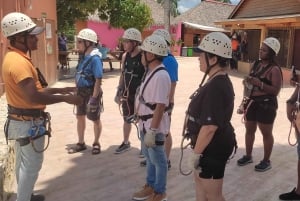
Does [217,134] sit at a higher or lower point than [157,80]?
lower

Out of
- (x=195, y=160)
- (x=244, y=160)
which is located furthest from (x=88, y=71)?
(x=195, y=160)

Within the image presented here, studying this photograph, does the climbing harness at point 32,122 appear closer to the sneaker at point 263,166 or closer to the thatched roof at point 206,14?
the sneaker at point 263,166

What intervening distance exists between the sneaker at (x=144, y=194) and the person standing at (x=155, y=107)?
162 millimetres

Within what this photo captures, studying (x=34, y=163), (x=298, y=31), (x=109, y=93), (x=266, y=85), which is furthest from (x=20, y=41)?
(x=298, y=31)

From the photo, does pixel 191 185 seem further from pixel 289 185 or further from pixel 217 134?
pixel 217 134

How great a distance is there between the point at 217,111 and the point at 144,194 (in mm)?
1859

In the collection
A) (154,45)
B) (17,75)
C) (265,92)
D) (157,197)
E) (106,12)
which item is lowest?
(157,197)

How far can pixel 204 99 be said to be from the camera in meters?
2.84

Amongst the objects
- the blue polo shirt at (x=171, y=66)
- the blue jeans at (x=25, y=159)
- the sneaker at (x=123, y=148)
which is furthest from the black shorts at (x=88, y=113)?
the blue jeans at (x=25, y=159)

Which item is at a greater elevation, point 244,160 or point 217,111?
point 217,111

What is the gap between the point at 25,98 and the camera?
327 cm

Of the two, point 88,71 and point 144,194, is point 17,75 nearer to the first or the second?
point 144,194

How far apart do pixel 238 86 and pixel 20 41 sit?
37.3 feet

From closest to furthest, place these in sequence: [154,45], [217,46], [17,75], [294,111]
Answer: [217,46] < [17,75] < [154,45] < [294,111]
